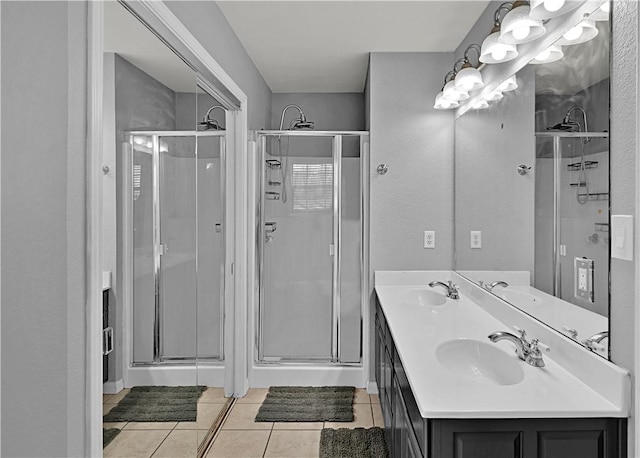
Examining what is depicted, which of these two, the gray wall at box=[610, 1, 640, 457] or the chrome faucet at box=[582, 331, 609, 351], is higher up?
the gray wall at box=[610, 1, 640, 457]

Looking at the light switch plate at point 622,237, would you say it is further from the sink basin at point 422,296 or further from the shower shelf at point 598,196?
the sink basin at point 422,296

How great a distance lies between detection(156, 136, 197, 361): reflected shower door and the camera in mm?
1982

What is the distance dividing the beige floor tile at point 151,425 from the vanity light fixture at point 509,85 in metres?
2.25

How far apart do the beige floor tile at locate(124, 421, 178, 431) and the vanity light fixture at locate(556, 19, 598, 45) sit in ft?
6.90

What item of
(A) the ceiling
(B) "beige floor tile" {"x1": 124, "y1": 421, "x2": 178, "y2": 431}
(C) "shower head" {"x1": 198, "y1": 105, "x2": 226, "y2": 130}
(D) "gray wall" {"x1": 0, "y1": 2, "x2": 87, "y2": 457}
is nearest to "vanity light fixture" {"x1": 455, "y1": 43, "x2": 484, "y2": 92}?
(A) the ceiling

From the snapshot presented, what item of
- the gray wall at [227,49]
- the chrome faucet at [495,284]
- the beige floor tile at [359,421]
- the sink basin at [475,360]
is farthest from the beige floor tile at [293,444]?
the gray wall at [227,49]

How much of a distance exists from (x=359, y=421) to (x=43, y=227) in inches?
97.2

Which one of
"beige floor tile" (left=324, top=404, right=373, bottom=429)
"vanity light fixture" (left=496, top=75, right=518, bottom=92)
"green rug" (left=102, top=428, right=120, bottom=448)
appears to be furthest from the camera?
"beige floor tile" (left=324, top=404, right=373, bottom=429)

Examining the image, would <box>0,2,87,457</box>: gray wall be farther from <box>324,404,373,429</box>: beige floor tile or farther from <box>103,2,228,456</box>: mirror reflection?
<box>324,404,373,429</box>: beige floor tile

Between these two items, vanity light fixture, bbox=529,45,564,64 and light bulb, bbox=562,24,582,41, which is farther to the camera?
vanity light fixture, bbox=529,45,564,64

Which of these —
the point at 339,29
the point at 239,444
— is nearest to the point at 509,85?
the point at 339,29

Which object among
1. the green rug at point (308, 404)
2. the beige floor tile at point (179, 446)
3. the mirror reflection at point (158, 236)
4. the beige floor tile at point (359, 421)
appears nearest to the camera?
the mirror reflection at point (158, 236)

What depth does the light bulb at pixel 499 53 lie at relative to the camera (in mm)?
2139

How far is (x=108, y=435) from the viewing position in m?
1.43
